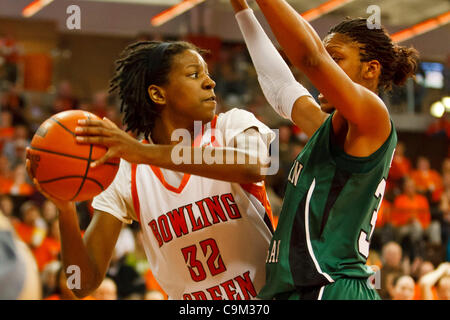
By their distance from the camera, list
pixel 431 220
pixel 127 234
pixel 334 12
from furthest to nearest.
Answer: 1. pixel 334 12
2. pixel 431 220
3. pixel 127 234

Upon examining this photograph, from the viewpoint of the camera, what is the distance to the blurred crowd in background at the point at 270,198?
21.9ft

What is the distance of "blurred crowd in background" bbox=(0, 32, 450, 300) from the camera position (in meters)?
6.67

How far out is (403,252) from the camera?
896 centimetres

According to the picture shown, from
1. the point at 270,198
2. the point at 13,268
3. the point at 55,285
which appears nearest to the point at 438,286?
the point at 270,198

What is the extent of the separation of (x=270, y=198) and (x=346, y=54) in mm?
6447

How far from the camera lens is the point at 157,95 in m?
2.99

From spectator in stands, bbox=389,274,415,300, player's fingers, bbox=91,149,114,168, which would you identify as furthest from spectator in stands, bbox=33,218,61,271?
player's fingers, bbox=91,149,114,168

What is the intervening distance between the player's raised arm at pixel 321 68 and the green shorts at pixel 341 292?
59 cm

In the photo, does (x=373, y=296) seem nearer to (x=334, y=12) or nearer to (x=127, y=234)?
(x=127, y=234)

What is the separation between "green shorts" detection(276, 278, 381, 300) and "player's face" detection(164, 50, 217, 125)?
87 centimetres

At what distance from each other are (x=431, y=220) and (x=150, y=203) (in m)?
7.71

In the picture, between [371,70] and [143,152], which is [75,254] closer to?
[143,152]

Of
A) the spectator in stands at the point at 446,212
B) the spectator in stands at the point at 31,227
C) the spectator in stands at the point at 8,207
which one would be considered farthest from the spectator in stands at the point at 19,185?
the spectator in stands at the point at 446,212
